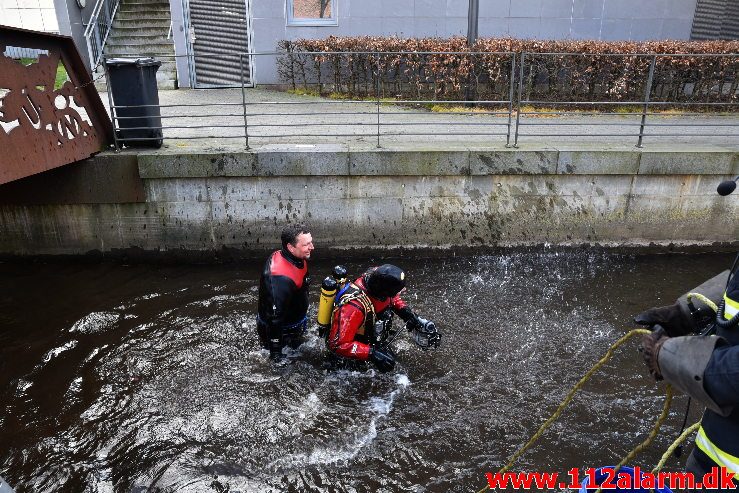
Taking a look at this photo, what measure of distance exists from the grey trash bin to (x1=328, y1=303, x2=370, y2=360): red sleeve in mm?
4199

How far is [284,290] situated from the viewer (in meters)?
5.00

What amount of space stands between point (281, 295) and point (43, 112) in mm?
3525

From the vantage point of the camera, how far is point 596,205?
8.19 meters

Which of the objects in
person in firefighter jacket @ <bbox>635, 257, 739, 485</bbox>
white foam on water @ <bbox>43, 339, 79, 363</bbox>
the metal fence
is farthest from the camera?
the metal fence

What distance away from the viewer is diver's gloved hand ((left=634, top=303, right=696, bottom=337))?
3033mm

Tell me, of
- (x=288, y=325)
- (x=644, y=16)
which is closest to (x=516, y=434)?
(x=288, y=325)

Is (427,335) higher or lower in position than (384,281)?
lower

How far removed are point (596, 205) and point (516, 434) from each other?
4.58 meters

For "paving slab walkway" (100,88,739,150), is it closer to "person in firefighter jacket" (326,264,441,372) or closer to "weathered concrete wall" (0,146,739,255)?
"weathered concrete wall" (0,146,739,255)

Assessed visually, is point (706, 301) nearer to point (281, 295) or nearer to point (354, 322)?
point (354, 322)

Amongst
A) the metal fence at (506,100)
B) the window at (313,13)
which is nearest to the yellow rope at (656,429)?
the metal fence at (506,100)

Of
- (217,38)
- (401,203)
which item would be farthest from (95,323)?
(217,38)

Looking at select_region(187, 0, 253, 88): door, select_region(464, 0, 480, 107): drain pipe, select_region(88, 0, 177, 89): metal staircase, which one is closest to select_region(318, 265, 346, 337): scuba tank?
select_region(464, 0, 480, 107): drain pipe

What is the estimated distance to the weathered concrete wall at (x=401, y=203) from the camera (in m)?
7.74
